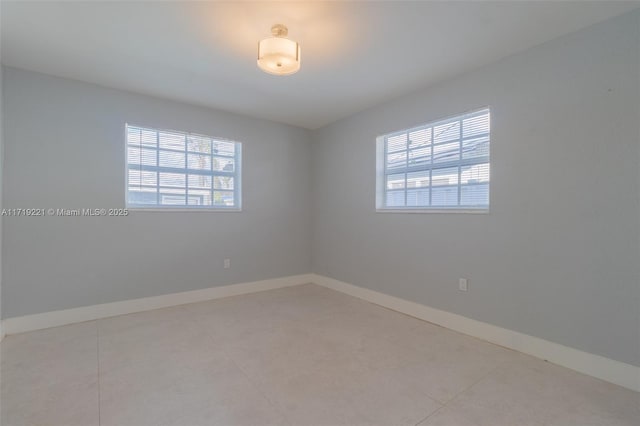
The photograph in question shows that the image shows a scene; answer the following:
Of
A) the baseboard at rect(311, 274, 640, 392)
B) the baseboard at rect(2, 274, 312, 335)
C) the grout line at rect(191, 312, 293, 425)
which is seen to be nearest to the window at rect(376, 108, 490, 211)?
the baseboard at rect(311, 274, 640, 392)

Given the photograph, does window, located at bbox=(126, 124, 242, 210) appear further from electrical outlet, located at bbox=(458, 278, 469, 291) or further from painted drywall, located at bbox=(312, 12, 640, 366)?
electrical outlet, located at bbox=(458, 278, 469, 291)

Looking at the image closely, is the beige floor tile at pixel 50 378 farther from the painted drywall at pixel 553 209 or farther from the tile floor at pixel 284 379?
the painted drywall at pixel 553 209

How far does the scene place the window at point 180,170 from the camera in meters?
3.17

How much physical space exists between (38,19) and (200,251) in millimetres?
2470

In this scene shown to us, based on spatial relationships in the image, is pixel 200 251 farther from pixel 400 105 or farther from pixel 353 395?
pixel 400 105

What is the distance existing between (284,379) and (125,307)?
2227 millimetres

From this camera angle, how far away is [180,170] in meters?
3.46

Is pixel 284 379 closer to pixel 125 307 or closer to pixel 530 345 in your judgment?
pixel 530 345

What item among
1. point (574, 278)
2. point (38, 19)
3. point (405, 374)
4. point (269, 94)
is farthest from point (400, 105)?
point (38, 19)

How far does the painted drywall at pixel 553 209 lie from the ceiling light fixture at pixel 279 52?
1661 mm

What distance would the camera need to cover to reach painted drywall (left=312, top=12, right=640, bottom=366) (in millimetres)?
1821

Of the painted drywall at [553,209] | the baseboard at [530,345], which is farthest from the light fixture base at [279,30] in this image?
the baseboard at [530,345]

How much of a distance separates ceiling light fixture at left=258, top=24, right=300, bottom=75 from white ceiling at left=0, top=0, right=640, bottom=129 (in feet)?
0.60

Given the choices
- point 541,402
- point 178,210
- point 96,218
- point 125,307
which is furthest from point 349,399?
→ point 96,218
